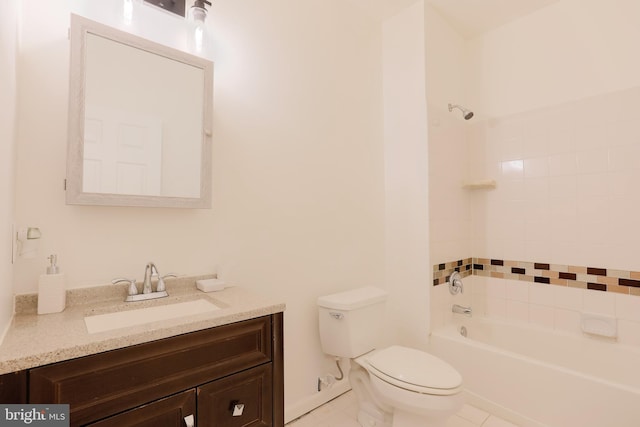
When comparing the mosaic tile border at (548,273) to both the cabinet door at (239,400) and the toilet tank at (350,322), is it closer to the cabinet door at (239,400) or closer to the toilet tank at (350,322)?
the toilet tank at (350,322)

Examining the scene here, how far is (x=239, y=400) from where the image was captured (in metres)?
1.06

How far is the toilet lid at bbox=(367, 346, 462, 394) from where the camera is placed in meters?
1.41

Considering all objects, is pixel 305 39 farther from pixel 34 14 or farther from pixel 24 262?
pixel 24 262

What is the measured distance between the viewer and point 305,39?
1.93m

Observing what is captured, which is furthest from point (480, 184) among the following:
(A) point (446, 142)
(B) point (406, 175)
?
(B) point (406, 175)

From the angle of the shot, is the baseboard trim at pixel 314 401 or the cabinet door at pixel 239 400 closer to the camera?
the cabinet door at pixel 239 400

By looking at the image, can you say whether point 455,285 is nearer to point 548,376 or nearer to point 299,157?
point 548,376

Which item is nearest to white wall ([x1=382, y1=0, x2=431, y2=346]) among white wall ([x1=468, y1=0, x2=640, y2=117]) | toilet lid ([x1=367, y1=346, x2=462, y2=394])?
toilet lid ([x1=367, y1=346, x2=462, y2=394])

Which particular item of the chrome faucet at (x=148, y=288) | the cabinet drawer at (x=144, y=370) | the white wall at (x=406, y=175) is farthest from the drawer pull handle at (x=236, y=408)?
the white wall at (x=406, y=175)

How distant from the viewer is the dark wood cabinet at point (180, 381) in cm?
77

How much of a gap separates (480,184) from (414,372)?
60.2 inches

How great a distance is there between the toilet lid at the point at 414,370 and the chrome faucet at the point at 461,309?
776 mm

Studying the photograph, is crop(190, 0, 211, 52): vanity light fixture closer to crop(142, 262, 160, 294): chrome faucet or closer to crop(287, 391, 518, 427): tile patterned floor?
crop(142, 262, 160, 294): chrome faucet

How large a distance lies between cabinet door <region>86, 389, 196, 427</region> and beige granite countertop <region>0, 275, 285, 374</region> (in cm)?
19
